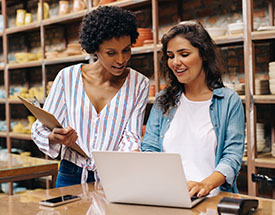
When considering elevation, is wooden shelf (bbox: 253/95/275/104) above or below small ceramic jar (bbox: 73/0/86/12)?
below

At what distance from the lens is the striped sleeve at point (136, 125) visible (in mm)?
1839

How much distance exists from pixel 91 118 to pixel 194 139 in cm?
52

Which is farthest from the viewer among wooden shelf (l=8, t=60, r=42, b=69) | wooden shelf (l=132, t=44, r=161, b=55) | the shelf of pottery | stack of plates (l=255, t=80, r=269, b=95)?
wooden shelf (l=8, t=60, r=42, b=69)

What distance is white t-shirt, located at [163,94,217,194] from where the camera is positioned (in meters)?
1.68

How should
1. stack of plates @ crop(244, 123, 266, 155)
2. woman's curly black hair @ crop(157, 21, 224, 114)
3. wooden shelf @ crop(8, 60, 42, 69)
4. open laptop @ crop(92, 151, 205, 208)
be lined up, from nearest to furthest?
open laptop @ crop(92, 151, 205, 208) < woman's curly black hair @ crop(157, 21, 224, 114) < stack of plates @ crop(244, 123, 266, 155) < wooden shelf @ crop(8, 60, 42, 69)

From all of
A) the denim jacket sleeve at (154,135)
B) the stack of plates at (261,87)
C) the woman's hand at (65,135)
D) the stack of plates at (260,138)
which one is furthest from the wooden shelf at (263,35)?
the woman's hand at (65,135)

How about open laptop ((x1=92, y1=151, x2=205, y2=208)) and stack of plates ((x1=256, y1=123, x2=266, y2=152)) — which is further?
stack of plates ((x1=256, y1=123, x2=266, y2=152))

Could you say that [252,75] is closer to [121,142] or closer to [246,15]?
[246,15]

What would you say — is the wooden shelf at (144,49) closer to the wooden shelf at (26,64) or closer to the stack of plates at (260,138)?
the stack of plates at (260,138)

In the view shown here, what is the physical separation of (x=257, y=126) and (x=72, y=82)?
1.48 metres

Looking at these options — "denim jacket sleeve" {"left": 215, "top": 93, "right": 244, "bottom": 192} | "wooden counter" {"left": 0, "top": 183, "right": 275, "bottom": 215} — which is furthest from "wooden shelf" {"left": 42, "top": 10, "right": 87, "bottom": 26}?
"wooden counter" {"left": 0, "top": 183, "right": 275, "bottom": 215}

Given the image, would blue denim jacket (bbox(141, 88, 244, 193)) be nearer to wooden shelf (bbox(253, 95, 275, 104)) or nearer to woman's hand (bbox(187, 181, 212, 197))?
woman's hand (bbox(187, 181, 212, 197))

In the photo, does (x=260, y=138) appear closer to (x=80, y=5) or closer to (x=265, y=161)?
(x=265, y=161)

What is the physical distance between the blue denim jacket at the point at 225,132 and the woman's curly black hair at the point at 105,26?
0.44 meters
